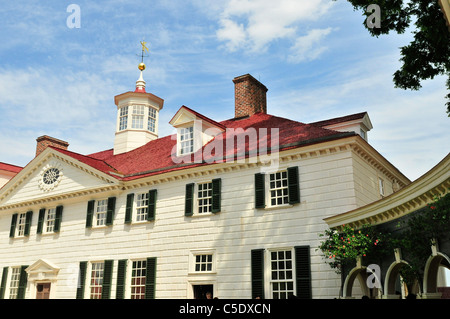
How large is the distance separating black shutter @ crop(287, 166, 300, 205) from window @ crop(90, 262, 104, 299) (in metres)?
11.7

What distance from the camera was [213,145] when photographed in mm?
23234

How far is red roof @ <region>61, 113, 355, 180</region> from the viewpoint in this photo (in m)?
19.5

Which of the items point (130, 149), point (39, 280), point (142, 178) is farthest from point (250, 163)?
point (39, 280)

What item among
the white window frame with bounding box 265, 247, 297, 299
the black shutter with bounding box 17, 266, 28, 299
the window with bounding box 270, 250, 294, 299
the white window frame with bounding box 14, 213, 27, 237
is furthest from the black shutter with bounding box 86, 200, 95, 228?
the window with bounding box 270, 250, 294, 299

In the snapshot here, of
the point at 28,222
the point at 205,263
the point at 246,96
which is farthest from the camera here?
the point at 28,222

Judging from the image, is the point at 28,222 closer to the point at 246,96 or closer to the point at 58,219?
the point at 58,219

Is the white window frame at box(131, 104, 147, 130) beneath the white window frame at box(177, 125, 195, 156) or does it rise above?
above

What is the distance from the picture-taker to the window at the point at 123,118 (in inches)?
1230

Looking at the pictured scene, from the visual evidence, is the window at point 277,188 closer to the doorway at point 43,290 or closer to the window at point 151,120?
the window at point 151,120

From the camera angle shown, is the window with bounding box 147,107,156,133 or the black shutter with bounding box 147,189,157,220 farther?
the window with bounding box 147,107,156,133

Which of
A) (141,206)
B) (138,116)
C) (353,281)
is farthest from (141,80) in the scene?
(353,281)

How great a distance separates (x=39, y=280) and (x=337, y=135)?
19.7 meters

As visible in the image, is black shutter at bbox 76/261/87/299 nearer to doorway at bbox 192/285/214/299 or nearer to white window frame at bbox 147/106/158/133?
doorway at bbox 192/285/214/299

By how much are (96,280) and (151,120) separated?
12.7 metres
